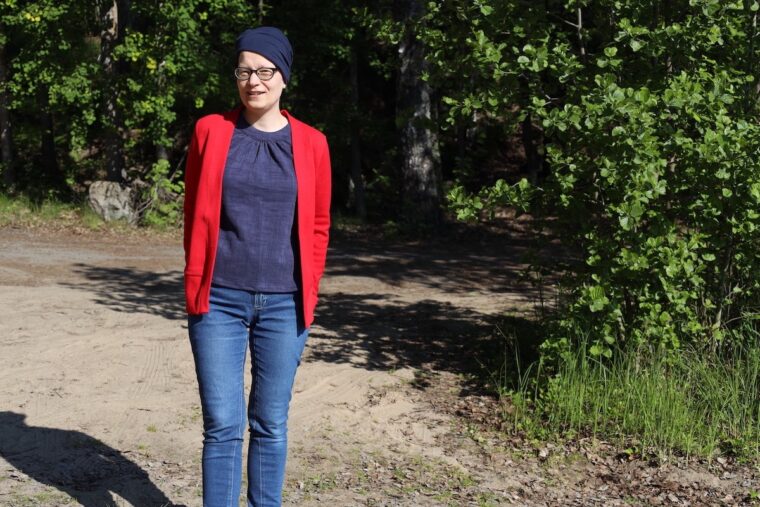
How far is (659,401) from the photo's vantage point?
5.93 m

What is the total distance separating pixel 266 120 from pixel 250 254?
513mm

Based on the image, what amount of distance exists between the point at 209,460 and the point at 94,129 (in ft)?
64.7

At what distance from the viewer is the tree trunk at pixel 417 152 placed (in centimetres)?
1714

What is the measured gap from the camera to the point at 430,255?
15.4m

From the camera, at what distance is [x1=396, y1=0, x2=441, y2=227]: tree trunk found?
56.2 ft

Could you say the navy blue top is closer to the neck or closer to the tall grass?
the neck

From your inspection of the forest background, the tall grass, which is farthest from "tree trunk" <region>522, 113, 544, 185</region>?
the tall grass

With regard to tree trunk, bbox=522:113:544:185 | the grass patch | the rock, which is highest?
tree trunk, bbox=522:113:544:185

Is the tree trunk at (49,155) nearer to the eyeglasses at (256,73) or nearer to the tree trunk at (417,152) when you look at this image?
the tree trunk at (417,152)

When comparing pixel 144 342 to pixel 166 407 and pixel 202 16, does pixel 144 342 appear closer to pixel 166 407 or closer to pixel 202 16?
pixel 166 407

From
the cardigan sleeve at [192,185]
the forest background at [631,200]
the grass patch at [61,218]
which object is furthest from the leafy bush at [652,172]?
the grass patch at [61,218]

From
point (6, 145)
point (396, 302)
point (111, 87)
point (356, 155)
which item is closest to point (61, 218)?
point (111, 87)

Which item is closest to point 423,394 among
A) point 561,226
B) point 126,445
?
point 561,226

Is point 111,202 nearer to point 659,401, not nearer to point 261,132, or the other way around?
point 659,401
